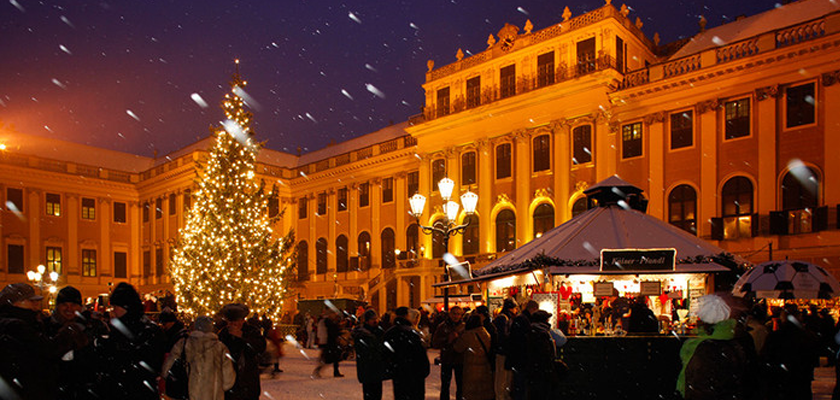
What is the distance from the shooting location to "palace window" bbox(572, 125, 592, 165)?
3025 centimetres

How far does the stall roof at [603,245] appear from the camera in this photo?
34.9 feet

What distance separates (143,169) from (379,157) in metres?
28.2

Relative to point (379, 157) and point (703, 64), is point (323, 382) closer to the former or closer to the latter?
point (703, 64)

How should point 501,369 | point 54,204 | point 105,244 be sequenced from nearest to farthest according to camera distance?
point 501,369 → point 54,204 → point 105,244

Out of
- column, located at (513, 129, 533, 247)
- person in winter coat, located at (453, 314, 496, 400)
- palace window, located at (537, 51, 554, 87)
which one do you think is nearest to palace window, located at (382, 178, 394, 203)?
column, located at (513, 129, 533, 247)

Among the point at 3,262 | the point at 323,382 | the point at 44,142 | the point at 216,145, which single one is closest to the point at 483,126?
the point at 216,145

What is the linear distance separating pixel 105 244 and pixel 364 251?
22605mm

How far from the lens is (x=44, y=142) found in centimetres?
5397

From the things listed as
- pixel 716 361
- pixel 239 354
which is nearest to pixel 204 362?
pixel 239 354

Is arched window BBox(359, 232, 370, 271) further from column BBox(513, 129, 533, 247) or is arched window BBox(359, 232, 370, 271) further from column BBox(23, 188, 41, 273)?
column BBox(23, 188, 41, 273)

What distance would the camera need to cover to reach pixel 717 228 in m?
25.9

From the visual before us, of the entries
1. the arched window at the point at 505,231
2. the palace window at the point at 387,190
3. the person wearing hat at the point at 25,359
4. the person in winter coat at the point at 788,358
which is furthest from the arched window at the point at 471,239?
the person wearing hat at the point at 25,359

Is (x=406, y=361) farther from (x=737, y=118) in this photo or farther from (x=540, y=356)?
(x=737, y=118)

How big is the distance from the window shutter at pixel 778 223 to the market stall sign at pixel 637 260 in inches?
658
